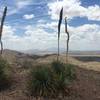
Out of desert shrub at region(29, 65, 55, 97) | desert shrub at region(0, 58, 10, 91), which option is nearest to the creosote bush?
desert shrub at region(29, 65, 55, 97)

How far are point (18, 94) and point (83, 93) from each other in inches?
133

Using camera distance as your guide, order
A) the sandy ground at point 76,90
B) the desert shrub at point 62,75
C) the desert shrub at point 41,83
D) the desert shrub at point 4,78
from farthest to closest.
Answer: the desert shrub at point 4,78, the desert shrub at point 62,75, the sandy ground at point 76,90, the desert shrub at point 41,83

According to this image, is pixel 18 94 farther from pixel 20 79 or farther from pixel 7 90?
pixel 20 79

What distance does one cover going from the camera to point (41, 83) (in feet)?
53.2

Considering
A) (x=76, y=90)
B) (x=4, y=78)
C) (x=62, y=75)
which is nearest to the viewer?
(x=62, y=75)

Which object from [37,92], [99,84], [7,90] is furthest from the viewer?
[99,84]

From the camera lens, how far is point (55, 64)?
19453mm

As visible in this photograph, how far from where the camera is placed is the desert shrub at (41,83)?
16.0 m

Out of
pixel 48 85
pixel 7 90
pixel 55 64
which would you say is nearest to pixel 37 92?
pixel 48 85

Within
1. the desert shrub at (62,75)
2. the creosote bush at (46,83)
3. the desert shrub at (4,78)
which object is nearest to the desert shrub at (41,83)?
the creosote bush at (46,83)

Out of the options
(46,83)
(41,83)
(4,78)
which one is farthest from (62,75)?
(4,78)

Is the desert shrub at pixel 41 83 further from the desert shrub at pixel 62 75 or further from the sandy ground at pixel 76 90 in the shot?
the sandy ground at pixel 76 90

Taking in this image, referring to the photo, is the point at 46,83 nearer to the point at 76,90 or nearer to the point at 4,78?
the point at 76,90

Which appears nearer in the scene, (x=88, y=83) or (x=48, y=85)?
(x=48, y=85)
